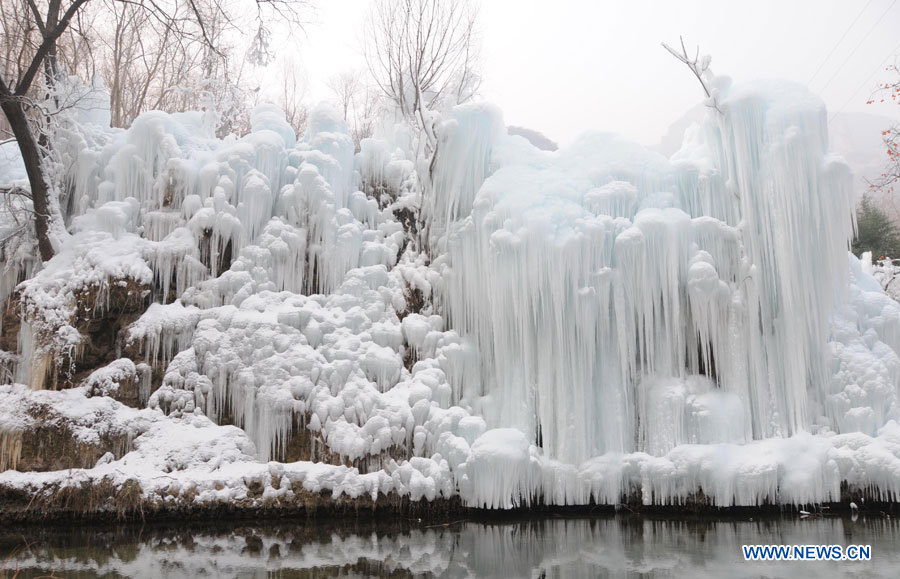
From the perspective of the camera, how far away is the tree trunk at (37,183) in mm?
7277

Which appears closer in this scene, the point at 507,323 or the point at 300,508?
the point at 300,508

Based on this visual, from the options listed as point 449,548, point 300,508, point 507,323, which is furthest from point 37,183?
point 449,548

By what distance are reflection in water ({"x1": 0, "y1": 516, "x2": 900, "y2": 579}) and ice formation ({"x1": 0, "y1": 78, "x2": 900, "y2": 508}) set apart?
0.42 metres

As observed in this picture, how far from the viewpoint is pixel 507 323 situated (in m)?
7.21

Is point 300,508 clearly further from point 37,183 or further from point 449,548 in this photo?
point 37,183

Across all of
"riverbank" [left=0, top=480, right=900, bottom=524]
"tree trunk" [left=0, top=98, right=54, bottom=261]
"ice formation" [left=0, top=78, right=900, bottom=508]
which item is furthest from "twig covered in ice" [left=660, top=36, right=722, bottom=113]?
"tree trunk" [left=0, top=98, right=54, bottom=261]

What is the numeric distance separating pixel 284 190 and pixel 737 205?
5.84 metres

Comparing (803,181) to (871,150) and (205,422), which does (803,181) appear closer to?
(205,422)

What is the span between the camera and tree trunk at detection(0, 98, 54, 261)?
7277mm

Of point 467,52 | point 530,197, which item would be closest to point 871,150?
point 467,52

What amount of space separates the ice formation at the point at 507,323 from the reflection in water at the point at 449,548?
0.42 m

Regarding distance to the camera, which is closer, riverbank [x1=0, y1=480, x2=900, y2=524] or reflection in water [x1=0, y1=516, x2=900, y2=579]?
reflection in water [x1=0, y1=516, x2=900, y2=579]

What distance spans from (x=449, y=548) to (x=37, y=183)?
21.9 ft

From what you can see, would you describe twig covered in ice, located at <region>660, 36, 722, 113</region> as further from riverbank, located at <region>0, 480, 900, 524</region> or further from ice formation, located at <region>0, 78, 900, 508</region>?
riverbank, located at <region>0, 480, 900, 524</region>
